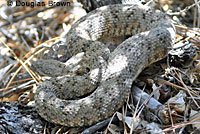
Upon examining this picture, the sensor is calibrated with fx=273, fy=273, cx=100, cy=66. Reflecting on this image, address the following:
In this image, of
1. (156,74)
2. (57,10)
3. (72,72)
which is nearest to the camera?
(156,74)

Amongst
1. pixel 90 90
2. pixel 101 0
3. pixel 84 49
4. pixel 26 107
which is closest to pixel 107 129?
pixel 90 90

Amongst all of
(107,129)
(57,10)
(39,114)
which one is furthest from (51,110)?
(57,10)

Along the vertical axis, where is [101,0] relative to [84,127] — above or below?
above

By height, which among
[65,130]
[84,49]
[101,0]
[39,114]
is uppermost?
→ [101,0]

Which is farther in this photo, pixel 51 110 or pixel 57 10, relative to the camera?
pixel 57 10

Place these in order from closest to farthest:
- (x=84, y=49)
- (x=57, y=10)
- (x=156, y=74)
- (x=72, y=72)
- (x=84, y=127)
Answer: (x=84, y=127) → (x=156, y=74) → (x=72, y=72) → (x=84, y=49) → (x=57, y=10)

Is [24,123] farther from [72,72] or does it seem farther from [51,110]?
[72,72]

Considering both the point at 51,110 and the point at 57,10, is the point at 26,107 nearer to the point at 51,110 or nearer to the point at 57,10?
the point at 51,110
